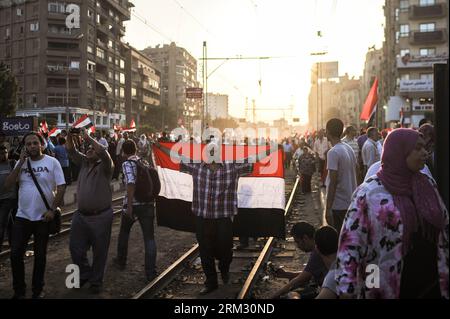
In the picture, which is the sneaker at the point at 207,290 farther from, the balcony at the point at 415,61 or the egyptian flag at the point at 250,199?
the balcony at the point at 415,61

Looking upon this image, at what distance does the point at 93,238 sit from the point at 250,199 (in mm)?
2584

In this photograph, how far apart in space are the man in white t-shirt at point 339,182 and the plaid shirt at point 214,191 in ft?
4.22

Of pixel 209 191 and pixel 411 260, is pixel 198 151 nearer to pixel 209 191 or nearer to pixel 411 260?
pixel 209 191

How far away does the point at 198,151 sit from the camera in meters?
7.16

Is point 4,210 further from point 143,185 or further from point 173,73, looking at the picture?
point 173,73

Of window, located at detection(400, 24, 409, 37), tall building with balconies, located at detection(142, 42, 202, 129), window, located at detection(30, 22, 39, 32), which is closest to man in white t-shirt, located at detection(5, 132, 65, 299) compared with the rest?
window, located at detection(400, 24, 409, 37)

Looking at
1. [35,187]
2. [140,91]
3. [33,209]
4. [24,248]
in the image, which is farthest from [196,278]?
[140,91]

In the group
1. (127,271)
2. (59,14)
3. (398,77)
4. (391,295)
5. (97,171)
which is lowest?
(127,271)

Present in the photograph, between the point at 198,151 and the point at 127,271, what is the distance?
223 centimetres

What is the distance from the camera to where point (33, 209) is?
5891 millimetres

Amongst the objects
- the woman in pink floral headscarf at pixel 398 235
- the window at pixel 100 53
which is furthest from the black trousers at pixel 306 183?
the window at pixel 100 53

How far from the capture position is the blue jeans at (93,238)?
20.7 ft

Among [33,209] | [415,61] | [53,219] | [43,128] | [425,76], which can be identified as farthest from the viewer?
[425,76]

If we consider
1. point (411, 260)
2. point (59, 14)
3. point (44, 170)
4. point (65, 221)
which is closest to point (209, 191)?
point (44, 170)
